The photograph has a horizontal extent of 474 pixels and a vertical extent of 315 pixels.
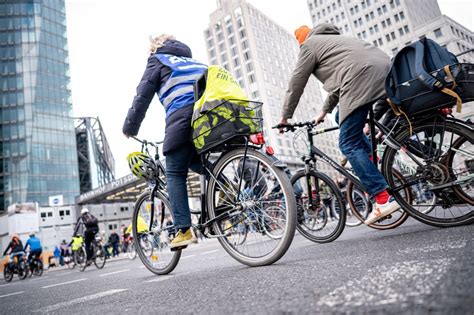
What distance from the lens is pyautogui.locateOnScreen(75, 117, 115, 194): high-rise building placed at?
6134cm

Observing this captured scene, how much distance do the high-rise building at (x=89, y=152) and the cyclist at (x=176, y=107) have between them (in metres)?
63.4

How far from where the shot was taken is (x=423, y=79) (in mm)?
2258

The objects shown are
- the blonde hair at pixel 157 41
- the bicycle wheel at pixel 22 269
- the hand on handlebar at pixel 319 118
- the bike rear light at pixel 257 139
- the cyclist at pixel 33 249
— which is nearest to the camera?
the bike rear light at pixel 257 139

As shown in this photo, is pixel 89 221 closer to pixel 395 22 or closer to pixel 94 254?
pixel 94 254

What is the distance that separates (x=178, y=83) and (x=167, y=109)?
240 millimetres

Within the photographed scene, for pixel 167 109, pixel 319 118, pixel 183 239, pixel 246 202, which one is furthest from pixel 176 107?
pixel 319 118

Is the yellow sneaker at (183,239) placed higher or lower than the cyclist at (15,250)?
lower

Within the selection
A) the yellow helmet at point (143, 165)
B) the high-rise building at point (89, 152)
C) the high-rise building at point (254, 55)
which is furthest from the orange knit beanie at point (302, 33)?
the high-rise building at point (254, 55)

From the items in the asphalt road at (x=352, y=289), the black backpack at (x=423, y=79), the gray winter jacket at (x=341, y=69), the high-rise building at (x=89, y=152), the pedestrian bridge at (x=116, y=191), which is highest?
the high-rise building at (x=89, y=152)

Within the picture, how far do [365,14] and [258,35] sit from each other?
28.5m

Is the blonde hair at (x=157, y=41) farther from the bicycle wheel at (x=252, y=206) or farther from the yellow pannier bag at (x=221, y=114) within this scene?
the bicycle wheel at (x=252, y=206)

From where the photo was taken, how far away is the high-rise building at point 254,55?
277 ft

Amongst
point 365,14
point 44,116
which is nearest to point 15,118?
point 44,116

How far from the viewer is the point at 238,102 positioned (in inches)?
92.7
